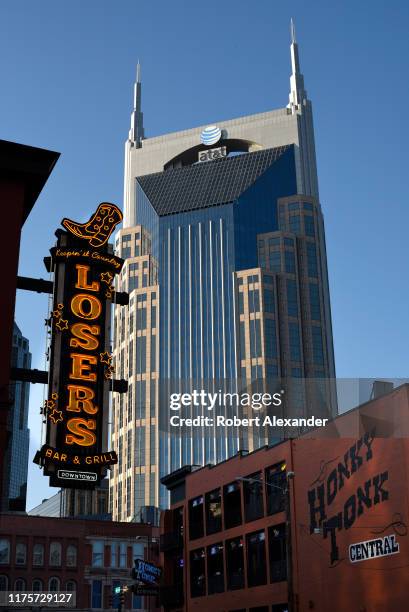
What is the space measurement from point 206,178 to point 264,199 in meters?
15.3

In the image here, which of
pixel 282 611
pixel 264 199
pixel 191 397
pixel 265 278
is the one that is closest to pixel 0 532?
pixel 282 611

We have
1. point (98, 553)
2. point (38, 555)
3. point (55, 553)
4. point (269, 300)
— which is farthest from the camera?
point (269, 300)

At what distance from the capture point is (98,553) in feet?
257

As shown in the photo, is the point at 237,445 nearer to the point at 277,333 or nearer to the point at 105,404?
the point at 277,333

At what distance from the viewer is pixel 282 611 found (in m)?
51.8

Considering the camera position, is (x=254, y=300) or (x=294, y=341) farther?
(x=254, y=300)

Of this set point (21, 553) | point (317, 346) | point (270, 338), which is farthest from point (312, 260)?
point (21, 553)

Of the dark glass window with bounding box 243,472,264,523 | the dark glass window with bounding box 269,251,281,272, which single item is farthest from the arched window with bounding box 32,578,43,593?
the dark glass window with bounding box 269,251,281,272

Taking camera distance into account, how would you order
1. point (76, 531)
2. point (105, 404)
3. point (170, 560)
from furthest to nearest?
point (76, 531)
point (170, 560)
point (105, 404)

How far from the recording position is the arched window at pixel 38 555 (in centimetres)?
7538

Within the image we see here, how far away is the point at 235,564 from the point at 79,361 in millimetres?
31506

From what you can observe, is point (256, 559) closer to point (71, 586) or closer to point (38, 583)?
point (71, 586)

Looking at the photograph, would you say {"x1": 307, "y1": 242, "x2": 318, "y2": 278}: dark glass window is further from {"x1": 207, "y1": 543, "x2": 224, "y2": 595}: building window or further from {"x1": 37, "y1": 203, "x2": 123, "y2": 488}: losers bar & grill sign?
{"x1": 37, "y1": 203, "x2": 123, "y2": 488}: losers bar & grill sign

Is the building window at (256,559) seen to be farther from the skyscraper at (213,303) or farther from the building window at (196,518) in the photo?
the skyscraper at (213,303)
